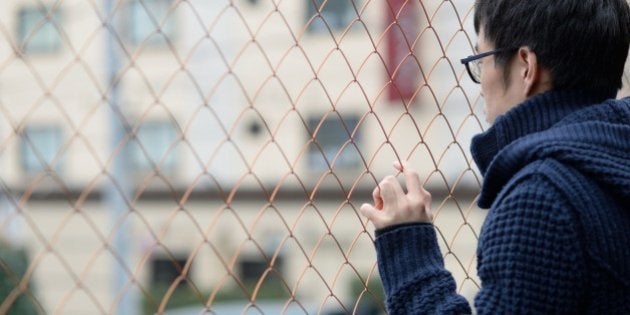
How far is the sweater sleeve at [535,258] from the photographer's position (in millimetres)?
1059

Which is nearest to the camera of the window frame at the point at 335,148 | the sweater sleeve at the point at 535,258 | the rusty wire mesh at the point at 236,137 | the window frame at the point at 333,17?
the sweater sleeve at the point at 535,258

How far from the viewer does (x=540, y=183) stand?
109 centimetres

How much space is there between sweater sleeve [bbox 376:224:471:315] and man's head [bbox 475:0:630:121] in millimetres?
189

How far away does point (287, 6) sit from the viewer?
10.1 metres

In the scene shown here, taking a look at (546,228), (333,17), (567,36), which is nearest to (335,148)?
(333,17)

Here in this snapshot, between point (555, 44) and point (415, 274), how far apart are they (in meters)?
0.32

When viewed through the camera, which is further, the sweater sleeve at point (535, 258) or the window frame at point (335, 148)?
the window frame at point (335, 148)

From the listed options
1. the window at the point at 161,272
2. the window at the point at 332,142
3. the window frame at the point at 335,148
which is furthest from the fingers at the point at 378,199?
the window at the point at 161,272

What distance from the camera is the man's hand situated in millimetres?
1224

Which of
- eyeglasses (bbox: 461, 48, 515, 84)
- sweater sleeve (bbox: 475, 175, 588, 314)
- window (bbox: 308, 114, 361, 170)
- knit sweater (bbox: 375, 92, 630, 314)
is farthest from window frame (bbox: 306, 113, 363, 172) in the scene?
sweater sleeve (bbox: 475, 175, 588, 314)

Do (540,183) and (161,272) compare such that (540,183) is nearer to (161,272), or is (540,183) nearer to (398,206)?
(398,206)

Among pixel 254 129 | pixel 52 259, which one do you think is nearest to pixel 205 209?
pixel 254 129

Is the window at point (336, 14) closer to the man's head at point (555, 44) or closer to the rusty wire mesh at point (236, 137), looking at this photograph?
the rusty wire mesh at point (236, 137)

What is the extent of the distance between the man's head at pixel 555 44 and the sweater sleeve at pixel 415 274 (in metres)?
0.19
